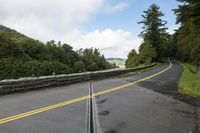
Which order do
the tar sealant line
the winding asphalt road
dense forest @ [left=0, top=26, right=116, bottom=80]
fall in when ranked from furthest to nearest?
dense forest @ [left=0, top=26, right=116, bottom=80] → the winding asphalt road → the tar sealant line

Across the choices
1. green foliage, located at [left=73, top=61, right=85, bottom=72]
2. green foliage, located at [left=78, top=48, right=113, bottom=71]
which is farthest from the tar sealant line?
green foliage, located at [left=78, top=48, right=113, bottom=71]

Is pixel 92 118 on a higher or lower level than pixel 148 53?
lower

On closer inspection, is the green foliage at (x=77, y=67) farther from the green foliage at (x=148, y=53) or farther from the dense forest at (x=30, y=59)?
the green foliage at (x=148, y=53)

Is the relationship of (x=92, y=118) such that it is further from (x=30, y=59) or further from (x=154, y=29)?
(x=30, y=59)

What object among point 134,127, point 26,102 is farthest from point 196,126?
point 26,102

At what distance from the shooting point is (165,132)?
6430 mm

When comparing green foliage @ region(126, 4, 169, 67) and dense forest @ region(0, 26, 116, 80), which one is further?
dense forest @ region(0, 26, 116, 80)

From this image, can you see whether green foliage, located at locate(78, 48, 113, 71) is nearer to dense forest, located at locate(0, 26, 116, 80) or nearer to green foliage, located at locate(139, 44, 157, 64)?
dense forest, located at locate(0, 26, 116, 80)

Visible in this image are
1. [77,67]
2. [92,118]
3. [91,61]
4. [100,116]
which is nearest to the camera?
[92,118]

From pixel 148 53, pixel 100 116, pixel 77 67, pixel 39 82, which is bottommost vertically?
pixel 100 116

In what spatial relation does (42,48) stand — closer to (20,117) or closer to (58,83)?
(58,83)

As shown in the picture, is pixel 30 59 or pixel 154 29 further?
pixel 30 59

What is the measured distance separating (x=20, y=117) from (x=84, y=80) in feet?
42.3

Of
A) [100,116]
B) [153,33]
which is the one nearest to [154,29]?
[153,33]
